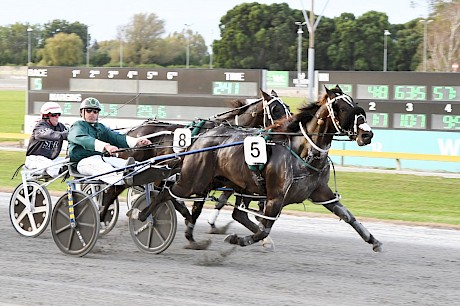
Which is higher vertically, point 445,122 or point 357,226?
point 445,122

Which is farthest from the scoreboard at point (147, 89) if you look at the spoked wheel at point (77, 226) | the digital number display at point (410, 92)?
A: the spoked wheel at point (77, 226)

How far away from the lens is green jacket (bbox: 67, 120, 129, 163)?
8.19 metres

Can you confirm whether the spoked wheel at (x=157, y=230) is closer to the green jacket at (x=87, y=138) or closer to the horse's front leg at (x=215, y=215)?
the green jacket at (x=87, y=138)

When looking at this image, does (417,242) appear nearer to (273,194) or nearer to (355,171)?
(273,194)

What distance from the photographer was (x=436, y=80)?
60.2 ft

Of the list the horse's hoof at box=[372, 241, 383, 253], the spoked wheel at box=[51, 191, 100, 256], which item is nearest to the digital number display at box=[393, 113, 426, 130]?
the horse's hoof at box=[372, 241, 383, 253]

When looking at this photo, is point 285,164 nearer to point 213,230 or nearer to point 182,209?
point 182,209

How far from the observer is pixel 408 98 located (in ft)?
61.0

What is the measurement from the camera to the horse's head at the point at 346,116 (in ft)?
25.1

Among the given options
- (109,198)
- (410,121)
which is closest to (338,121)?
(109,198)

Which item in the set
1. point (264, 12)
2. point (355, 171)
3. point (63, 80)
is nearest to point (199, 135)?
point (355, 171)

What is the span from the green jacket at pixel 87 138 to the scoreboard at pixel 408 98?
10965mm

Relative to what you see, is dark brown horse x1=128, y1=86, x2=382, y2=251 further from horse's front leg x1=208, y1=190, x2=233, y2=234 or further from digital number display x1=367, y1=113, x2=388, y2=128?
digital number display x1=367, y1=113, x2=388, y2=128

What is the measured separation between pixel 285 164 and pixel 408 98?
1140cm
